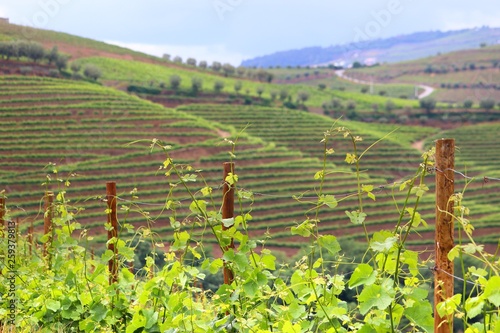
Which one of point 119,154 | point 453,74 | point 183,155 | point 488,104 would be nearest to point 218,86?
point 183,155

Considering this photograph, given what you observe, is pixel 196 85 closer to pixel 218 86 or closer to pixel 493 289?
pixel 218 86

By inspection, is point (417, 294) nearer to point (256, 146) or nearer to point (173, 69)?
point (256, 146)

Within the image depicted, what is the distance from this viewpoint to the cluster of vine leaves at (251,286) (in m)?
2.46

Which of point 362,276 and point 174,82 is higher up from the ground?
point 362,276

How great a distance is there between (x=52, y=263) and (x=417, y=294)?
3014mm

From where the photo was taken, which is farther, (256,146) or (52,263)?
(256,146)

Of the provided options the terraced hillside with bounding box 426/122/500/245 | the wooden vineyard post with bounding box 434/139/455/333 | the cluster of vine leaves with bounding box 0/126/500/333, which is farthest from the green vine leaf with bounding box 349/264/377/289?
the terraced hillside with bounding box 426/122/500/245

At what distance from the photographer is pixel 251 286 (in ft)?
9.89

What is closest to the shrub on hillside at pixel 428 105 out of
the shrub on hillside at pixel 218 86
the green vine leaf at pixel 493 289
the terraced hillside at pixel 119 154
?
the shrub on hillside at pixel 218 86

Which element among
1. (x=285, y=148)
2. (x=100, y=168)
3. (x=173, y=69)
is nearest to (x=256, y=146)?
(x=285, y=148)

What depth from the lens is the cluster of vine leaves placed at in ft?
8.08

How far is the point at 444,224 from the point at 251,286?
3.37ft

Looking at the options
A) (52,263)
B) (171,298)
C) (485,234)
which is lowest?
(485,234)

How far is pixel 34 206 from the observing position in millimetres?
36094
